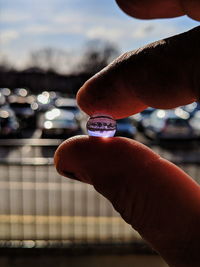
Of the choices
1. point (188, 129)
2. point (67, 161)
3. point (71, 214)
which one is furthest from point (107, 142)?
point (188, 129)

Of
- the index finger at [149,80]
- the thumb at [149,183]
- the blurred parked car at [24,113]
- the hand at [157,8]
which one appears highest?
the hand at [157,8]

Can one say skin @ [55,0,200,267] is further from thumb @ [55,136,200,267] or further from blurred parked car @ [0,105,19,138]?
blurred parked car @ [0,105,19,138]

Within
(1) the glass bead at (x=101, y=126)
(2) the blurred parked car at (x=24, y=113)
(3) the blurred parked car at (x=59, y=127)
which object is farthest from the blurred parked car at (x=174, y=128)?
(1) the glass bead at (x=101, y=126)

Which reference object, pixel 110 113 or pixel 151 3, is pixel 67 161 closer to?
pixel 110 113

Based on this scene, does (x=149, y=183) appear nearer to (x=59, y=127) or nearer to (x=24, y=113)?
(x=59, y=127)

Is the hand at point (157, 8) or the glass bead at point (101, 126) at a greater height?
the hand at point (157, 8)

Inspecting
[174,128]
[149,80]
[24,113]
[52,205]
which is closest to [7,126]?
[24,113]

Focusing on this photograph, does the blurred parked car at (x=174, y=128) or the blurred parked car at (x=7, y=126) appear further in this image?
the blurred parked car at (x=7, y=126)

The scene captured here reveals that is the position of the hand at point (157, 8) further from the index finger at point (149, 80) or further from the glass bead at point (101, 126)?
the glass bead at point (101, 126)
